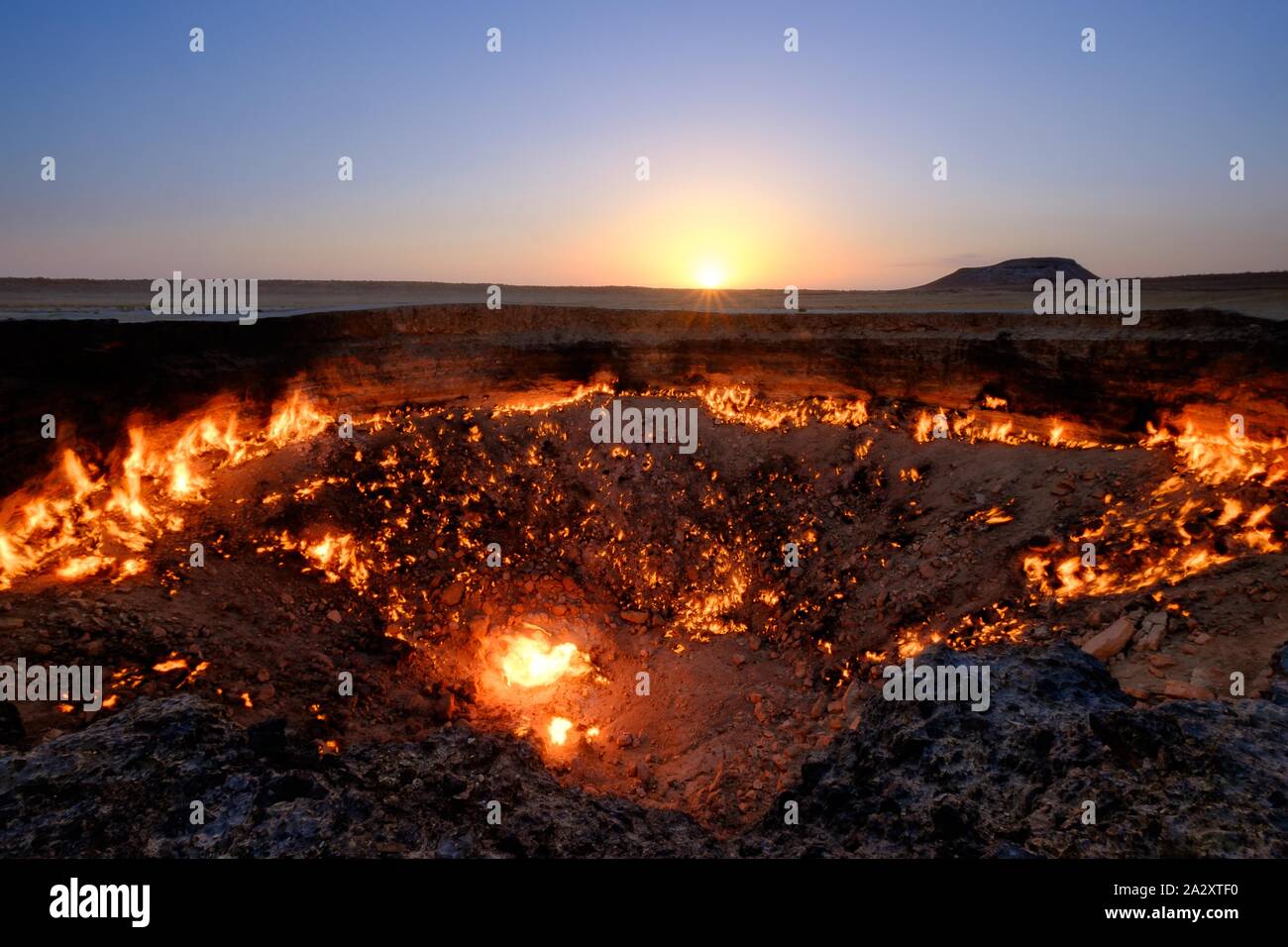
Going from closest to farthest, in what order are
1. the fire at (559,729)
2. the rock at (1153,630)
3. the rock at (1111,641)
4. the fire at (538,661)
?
the rock at (1153,630) → the rock at (1111,641) → the fire at (559,729) → the fire at (538,661)

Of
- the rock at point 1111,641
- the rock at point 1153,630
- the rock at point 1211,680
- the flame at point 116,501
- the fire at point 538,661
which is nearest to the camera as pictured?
the rock at point 1211,680

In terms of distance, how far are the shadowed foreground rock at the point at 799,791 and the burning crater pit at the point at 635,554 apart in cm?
62

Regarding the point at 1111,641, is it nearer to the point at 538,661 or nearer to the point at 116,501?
the point at 538,661

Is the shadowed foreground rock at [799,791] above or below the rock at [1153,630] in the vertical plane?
below

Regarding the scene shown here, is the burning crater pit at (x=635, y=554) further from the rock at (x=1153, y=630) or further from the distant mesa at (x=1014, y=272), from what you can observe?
the distant mesa at (x=1014, y=272)

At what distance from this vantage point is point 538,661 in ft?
38.0

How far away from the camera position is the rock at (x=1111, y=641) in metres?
7.79

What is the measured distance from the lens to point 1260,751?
5371mm

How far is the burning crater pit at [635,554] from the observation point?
27.6 ft

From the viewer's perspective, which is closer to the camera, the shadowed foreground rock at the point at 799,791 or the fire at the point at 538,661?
the shadowed foreground rock at the point at 799,791

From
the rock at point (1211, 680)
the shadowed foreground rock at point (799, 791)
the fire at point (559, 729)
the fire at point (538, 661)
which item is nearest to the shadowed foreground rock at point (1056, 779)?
the shadowed foreground rock at point (799, 791)

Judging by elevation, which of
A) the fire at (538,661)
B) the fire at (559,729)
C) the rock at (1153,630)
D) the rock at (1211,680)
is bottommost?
the fire at (559,729)
